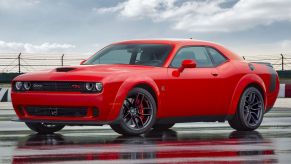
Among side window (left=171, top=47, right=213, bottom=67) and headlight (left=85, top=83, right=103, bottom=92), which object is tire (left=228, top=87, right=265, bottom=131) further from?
headlight (left=85, top=83, right=103, bottom=92)

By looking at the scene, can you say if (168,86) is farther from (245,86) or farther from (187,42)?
Result: (245,86)

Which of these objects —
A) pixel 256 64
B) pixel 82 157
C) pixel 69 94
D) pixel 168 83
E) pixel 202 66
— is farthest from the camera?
pixel 256 64

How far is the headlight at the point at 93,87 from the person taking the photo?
10562 millimetres

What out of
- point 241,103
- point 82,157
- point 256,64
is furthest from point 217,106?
point 82,157

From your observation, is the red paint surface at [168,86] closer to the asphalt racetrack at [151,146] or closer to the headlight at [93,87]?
the headlight at [93,87]

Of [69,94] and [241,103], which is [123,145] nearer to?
[69,94]

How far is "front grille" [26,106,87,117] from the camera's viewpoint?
10.7 metres

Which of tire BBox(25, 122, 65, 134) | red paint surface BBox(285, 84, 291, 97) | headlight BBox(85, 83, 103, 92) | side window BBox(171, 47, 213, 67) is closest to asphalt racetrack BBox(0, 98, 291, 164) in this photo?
tire BBox(25, 122, 65, 134)

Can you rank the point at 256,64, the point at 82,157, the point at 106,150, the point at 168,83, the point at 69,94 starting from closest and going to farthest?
1. the point at 82,157
2. the point at 106,150
3. the point at 69,94
4. the point at 168,83
5. the point at 256,64

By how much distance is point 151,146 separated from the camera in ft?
30.5

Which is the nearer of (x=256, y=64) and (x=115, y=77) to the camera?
(x=115, y=77)

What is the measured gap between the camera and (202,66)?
39.8 ft

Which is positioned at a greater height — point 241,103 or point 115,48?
point 115,48

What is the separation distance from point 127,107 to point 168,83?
78cm
